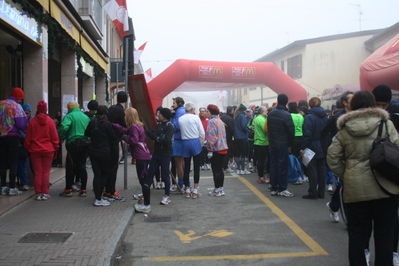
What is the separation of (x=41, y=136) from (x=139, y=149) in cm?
189

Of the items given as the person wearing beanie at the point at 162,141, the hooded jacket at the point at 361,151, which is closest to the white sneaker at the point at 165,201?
the person wearing beanie at the point at 162,141

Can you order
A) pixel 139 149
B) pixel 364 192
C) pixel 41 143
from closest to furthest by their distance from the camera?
1. pixel 364 192
2. pixel 139 149
3. pixel 41 143

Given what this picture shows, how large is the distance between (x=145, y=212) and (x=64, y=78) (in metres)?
7.17

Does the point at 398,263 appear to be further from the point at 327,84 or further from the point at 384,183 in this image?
the point at 327,84

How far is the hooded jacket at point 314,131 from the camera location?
8508 mm

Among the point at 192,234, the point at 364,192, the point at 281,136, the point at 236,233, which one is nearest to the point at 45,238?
the point at 192,234

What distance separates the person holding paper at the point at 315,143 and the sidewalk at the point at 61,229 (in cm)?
350

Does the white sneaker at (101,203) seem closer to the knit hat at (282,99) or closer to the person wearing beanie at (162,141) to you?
the person wearing beanie at (162,141)

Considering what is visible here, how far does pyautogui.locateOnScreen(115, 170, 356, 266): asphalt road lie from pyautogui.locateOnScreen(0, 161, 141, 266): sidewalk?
0.29m

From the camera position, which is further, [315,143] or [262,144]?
[262,144]

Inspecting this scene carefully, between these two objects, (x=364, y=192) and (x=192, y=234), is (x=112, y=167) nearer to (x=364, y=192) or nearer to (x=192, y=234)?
(x=192, y=234)

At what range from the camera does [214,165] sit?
9141 millimetres

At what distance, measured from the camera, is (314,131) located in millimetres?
8531

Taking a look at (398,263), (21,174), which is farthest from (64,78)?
(398,263)
